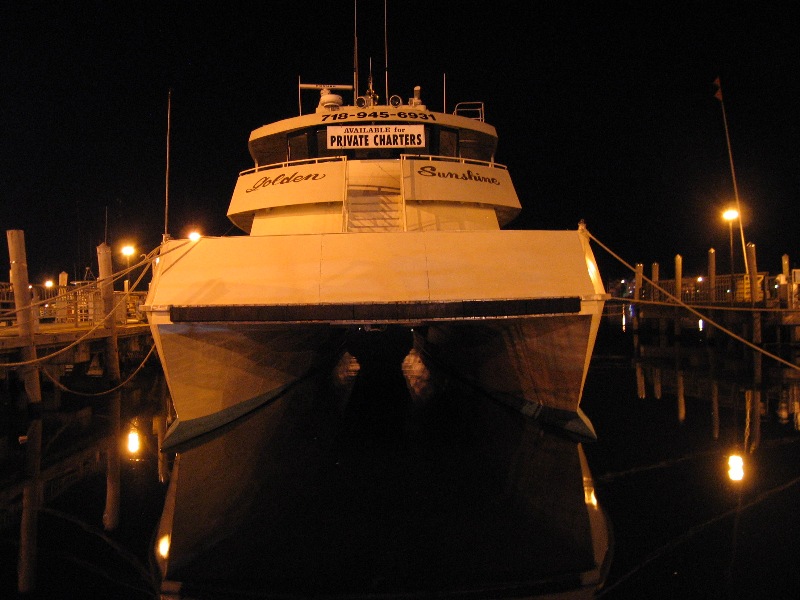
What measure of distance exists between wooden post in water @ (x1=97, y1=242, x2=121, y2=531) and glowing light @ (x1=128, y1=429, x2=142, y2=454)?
0.14 metres

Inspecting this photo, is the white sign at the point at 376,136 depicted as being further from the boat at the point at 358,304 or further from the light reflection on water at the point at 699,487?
the light reflection on water at the point at 699,487

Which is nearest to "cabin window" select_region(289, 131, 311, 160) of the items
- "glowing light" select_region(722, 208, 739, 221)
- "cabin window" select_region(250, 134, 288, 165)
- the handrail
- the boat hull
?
"cabin window" select_region(250, 134, 288, 165)

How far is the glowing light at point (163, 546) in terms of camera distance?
166 inches

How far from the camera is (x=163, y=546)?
436 centimetres

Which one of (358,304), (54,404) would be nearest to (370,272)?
(358,304)

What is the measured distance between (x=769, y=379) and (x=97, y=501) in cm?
1261

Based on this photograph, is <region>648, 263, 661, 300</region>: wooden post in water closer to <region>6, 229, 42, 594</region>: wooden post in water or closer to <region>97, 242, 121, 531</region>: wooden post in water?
<region>97, 242, 121, 531</region>: wooden post in water

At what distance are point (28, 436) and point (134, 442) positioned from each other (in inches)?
67.0

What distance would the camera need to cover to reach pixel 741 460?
624 cm

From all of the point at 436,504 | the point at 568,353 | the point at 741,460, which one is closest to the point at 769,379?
the point at 741,460

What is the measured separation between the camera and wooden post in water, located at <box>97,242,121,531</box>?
517 cm

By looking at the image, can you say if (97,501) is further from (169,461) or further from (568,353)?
(568,353)

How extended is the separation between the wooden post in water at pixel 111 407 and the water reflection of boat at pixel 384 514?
20.2 inches

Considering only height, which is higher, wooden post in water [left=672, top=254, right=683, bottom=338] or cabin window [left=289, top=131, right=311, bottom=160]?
cabin window [left=289, top=131, right=311, bottom=160]
